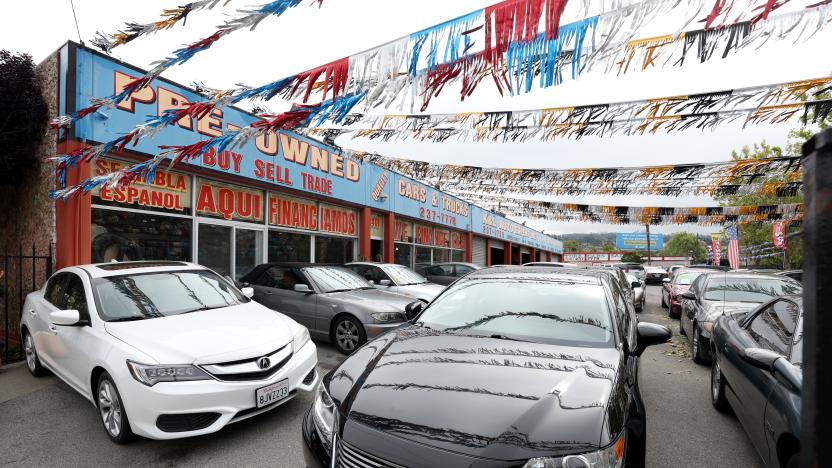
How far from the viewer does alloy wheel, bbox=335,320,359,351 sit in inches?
244

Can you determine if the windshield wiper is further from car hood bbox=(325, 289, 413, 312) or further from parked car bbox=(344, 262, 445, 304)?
parked car bbox=(344, 262, 445, 304)

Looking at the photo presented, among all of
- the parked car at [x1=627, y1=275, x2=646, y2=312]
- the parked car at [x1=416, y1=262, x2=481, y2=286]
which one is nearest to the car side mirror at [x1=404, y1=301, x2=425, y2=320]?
the parked car at [x1=416, y1=262, x2=481, y2=286]

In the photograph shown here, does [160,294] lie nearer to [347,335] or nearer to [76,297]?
[76,297]

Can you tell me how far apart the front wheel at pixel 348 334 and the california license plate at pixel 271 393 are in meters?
2.45

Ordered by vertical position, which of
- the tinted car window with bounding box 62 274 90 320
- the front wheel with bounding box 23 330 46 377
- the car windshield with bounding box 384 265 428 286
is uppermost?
the tinted car window with bounding box 62 274 90 320

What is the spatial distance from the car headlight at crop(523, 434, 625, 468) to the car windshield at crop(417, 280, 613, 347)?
38.1 inches

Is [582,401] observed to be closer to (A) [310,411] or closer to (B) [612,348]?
(B) [612,348]

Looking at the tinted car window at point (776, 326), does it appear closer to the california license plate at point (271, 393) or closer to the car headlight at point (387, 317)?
the california license plate at point (271, 393)

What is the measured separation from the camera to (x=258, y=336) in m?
3.77

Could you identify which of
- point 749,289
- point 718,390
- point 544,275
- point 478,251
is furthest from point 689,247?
point 544,275

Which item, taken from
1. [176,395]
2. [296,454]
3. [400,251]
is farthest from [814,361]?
[400,251]

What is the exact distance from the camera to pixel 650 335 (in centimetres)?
311

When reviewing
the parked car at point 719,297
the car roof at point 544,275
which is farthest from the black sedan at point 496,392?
the parked car at point 719,297

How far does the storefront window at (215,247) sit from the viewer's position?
27.8 feet
